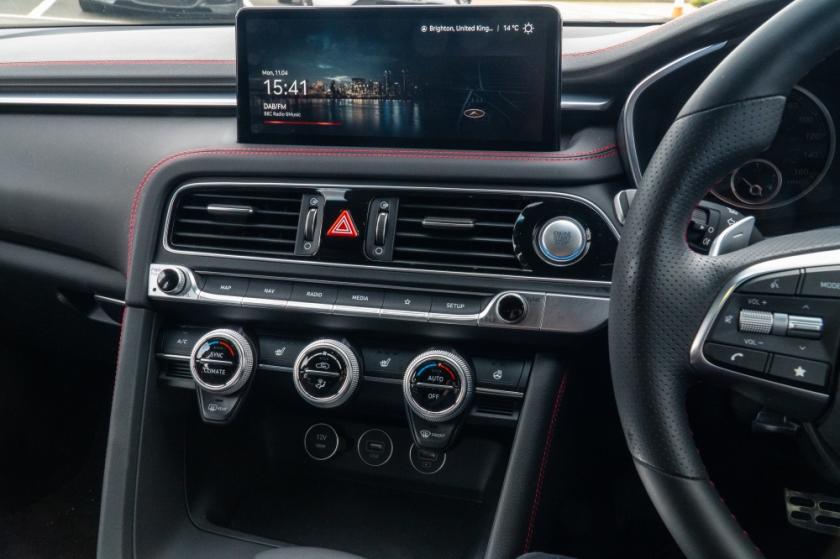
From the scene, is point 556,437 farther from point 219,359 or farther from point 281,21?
point 281,21

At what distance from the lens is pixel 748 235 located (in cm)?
125

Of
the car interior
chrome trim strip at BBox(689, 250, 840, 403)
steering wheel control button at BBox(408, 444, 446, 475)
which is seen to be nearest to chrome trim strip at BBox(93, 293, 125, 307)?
the car interior

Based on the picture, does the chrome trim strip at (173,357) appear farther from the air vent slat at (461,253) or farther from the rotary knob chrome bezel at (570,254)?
the rotary knob chrome bezel at (570,254)

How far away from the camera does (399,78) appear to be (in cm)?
165

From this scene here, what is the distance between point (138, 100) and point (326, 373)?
81 cm

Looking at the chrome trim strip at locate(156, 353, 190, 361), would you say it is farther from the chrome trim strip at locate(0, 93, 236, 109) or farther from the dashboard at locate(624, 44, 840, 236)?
the dashboard at locate(624, 44, 840, 236)

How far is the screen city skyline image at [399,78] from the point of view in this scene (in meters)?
1.59

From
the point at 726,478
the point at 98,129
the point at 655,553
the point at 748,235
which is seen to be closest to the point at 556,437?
the point at 726,478

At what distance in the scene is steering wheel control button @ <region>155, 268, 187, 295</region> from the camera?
70.1 inches

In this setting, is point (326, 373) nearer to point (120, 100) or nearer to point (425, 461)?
point (425, 461)

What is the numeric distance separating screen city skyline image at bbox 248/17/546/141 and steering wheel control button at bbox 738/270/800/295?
601mm

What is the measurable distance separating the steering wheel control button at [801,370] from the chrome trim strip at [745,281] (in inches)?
0.4

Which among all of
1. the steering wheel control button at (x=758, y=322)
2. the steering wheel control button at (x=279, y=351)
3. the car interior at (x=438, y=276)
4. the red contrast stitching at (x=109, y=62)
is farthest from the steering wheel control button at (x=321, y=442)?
the steering wheel control button at (x=758, y=322)

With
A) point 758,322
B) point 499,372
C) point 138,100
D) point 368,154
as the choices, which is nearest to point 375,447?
point 499,372
